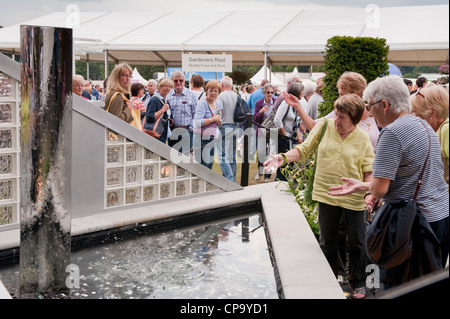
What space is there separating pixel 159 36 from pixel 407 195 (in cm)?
1871

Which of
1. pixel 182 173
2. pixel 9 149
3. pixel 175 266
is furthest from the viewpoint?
pixel 182 173

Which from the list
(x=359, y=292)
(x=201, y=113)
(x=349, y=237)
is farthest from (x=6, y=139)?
(x=201, y=113)

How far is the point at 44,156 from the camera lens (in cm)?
434

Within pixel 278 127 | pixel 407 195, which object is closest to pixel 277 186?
pixel 278 127

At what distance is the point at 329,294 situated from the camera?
4086mm

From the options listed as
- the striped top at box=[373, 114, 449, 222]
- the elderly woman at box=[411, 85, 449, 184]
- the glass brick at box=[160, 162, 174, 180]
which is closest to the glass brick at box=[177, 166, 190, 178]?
the glass brick at box=[160, 162, 174, 180]

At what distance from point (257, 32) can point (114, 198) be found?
14823 millimetres

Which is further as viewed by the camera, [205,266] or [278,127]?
[278,127]

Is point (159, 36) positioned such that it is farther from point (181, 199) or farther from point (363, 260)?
point (363, 260)

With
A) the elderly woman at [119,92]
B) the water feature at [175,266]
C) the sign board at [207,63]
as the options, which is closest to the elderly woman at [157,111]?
the elderly woman at [119,92]

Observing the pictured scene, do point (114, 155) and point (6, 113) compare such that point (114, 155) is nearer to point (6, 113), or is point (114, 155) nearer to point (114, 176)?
point (114, 176)

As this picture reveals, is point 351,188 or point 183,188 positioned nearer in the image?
point 351,188

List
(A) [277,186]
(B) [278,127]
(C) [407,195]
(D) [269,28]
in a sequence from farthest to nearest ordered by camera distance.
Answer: (D) [269,28]
(B) [278,127]
(A) [277,186]
(C) [407,195]
